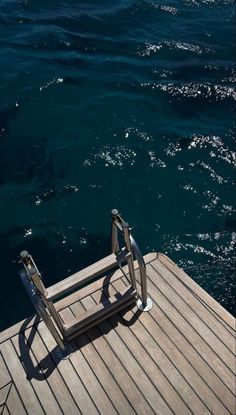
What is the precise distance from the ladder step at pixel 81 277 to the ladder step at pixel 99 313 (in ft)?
2.70

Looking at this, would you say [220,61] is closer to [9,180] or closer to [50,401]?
[9,180]

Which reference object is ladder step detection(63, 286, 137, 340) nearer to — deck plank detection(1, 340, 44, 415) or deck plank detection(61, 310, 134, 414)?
deck plank detection(61, 310, 134, 414)

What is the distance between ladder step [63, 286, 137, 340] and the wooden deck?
0.16 m

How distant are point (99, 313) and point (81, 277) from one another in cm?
104

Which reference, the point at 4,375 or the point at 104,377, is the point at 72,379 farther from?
the point at 4,375

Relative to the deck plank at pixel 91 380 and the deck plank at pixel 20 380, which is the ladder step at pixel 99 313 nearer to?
the deck plank at pixel 91 380

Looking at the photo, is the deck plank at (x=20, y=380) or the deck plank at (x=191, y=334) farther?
the deck plank at (x=191, y=334)

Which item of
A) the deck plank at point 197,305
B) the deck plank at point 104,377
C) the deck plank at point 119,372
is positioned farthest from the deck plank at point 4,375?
the deck plank at point 197,305

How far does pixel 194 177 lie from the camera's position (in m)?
12.5

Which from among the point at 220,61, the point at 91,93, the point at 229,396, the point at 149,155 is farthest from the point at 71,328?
the point at 220,61

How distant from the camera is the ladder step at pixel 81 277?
6.18 meters

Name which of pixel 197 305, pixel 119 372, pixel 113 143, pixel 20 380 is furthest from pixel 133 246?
pixel 113 143

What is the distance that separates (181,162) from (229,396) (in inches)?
319

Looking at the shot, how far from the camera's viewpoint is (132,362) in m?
6.82
